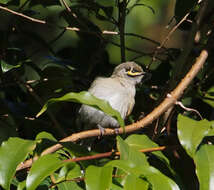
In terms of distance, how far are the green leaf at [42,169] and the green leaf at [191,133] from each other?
2.35ft

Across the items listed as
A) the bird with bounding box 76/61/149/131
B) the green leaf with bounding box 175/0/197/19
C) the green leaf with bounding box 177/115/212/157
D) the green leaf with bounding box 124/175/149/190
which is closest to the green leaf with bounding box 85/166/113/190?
the green leaf with bounding box 124/175/149/190

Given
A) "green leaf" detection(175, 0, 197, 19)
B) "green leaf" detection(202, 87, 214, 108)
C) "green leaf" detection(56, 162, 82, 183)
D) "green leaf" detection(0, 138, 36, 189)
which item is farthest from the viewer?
"green leaf" detection(202, 87, 214, 108)

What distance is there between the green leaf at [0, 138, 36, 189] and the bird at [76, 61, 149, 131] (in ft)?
7.04

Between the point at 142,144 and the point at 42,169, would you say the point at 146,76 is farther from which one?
the point at 42,169

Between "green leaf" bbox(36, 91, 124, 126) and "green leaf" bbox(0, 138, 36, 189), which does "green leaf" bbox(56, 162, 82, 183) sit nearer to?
"green leaf" bbox(0, 138, 36, 189)

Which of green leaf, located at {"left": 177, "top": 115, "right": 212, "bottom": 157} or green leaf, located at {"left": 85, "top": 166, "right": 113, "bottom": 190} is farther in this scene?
green leaf, located at {"left": 177, "top": 115, "right": 212, "bottom": 157}

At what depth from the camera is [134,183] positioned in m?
2.19

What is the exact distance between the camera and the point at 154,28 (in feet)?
27.3

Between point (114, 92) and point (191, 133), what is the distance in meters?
2.38

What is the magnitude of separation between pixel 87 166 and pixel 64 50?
2.51 meters

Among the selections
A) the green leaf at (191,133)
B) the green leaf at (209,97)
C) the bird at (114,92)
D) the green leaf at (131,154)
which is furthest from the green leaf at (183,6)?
the green leaf at (131,154)

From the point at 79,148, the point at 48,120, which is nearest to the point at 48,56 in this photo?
the point at 48,120

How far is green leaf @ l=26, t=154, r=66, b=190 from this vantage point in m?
2.12

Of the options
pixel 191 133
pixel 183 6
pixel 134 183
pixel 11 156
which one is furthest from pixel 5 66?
pixel 134 183
